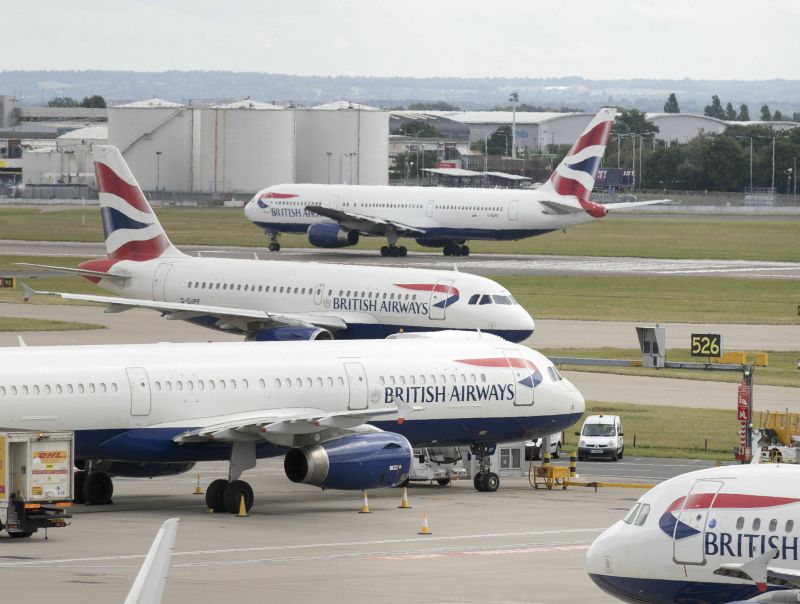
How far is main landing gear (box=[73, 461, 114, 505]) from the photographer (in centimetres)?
4075

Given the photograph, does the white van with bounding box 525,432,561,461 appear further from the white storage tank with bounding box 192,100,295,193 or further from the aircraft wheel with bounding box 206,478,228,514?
the white storage tank with bounding box 192,100,295,193

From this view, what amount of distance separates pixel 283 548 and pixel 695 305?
63.1 m

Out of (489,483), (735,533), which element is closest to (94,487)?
(489,483)

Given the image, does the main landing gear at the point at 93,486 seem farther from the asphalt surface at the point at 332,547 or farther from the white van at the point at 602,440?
the white van at the point at 602,440

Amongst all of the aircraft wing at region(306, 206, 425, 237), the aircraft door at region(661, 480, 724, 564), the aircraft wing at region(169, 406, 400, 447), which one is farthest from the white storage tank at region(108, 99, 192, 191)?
the aircraft door at region(661, 480, 724, 564)

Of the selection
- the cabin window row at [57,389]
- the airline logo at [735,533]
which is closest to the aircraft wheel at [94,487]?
the cabin window row at [57,389]

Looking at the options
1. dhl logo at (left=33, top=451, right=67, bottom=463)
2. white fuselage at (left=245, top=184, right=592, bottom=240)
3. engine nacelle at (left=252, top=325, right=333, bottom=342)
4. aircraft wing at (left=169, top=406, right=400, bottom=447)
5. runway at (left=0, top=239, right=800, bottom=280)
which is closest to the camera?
dhl logo at (left=33, top=451, right=67, bottom=463)

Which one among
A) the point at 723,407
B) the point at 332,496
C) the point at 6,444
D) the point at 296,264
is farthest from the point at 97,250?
the point at 6,444

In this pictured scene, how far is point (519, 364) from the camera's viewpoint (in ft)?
147

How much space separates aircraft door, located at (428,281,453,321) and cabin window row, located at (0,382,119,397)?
2561 cm

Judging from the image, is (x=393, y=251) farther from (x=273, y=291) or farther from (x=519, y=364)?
(x=519, y=364)

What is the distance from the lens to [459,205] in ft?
402

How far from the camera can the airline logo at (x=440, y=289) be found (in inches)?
2462

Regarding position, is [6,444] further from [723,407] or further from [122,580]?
[723,407]
